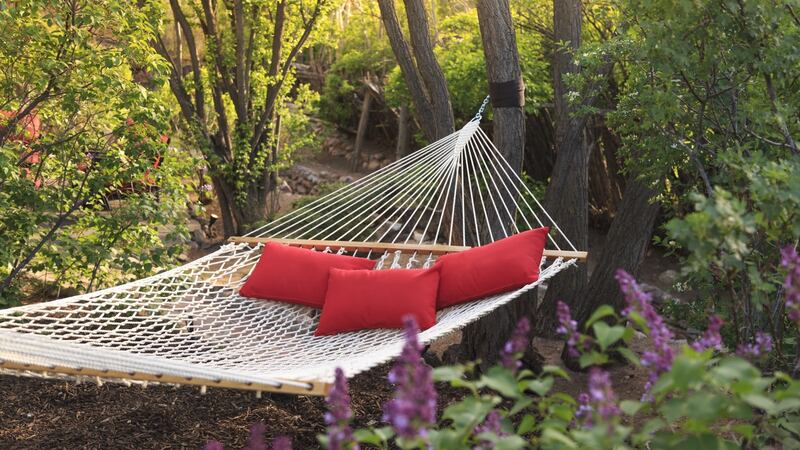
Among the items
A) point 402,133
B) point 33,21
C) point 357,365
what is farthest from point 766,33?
point 402,133

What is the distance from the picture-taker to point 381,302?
9.14ft

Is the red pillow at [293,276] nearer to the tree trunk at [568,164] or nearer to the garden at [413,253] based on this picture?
the garden at [413,253]

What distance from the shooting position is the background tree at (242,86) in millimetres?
5027

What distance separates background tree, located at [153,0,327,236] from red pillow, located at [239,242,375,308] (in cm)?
210

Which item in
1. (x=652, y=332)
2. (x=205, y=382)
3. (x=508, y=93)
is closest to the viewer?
(x=652, y=332)

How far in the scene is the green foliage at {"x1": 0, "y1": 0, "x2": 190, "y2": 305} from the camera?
330 cm

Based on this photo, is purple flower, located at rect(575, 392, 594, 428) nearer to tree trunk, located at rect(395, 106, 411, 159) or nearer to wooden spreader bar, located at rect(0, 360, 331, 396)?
wooden spreader bar, located at rect(0, 360, 331, 396)

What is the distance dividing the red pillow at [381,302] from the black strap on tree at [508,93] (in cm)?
89

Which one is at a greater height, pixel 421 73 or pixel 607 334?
pixel 421 73

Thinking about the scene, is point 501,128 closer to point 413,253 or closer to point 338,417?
point 413,253

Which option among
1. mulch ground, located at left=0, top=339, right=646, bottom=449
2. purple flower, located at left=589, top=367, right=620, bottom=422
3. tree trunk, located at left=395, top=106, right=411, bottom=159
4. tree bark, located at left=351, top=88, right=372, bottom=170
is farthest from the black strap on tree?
tree bark, located at left=351, top=88, right=372, bottom=170

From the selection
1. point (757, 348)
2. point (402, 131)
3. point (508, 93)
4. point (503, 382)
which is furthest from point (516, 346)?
point (402, 131)

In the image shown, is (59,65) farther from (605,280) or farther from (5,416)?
(605,280)

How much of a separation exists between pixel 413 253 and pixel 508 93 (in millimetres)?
779
